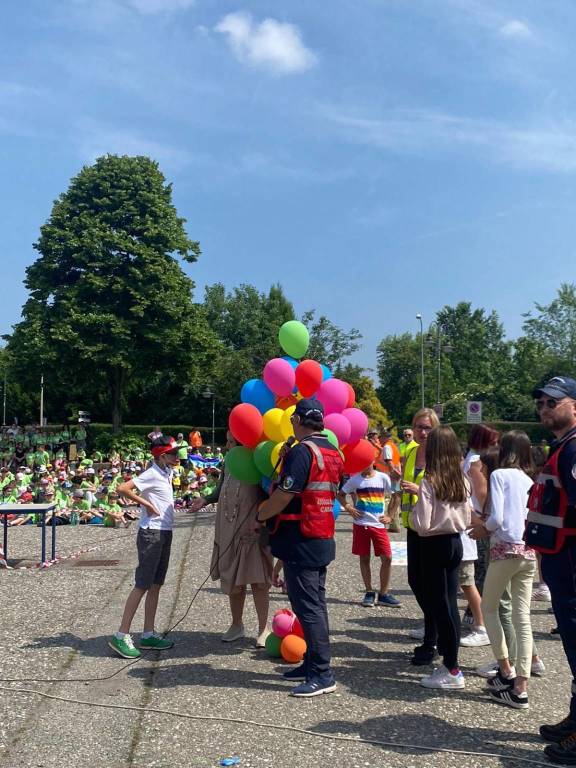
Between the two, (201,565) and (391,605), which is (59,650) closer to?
(391,605)

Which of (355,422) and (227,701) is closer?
(227,701)

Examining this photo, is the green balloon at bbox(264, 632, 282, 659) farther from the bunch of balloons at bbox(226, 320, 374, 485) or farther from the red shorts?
the red shorts

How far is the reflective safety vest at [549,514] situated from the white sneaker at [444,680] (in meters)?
1.50

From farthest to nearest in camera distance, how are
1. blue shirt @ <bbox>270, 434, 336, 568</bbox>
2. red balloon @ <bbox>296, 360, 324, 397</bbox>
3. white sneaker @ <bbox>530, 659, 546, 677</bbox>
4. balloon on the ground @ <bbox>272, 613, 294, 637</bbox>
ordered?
red balloon @ <bbox>296, 360, 324, 397</bbox> → balloon on the ground @ <bbox>272, 613, 294, 637</bbox> → white sneaker @ <bbox>530, 659, 546, 677</bbox> → blue shirt @ <bbox>270, 434, 336, 568</bbox>

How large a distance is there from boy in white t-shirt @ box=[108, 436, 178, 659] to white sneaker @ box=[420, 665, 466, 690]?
220 cm

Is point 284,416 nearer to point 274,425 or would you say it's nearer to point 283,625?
point 274,425

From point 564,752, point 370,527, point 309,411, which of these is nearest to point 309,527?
point 309,411

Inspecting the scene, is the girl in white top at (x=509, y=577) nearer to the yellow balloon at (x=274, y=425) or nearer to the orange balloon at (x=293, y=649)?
the orange balloon at (x=293, y=649)

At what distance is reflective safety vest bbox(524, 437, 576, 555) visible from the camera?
4.05 meters

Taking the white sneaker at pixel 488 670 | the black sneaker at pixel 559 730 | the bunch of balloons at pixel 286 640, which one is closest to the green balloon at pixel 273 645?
the bunch of balloons at pixel 286 640

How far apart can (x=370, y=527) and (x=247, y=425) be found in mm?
2401

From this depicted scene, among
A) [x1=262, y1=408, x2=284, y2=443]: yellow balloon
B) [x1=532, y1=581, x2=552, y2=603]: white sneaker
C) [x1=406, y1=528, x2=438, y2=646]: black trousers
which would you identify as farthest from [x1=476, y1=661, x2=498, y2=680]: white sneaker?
[x1=532, y1=581, x2=552, y2=603]: white sneaker

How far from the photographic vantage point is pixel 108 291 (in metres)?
34.0

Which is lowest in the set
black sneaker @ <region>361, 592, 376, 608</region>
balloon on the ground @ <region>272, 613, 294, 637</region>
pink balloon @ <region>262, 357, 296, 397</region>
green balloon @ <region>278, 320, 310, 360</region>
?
black sneaker @ <region>361, 592, 376, 608</region>
